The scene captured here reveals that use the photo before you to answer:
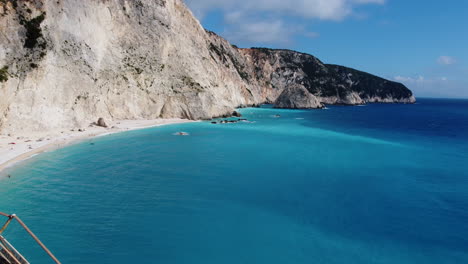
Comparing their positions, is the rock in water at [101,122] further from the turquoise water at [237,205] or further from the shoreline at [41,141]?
the turquoise water at [237,205]

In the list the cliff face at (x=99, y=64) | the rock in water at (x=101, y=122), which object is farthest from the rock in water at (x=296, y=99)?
the rock in water at (x=101, y=122)

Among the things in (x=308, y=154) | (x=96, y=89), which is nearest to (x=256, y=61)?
(x=96, y=89)

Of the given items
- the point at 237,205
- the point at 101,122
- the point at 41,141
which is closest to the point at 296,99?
the point at 101,122

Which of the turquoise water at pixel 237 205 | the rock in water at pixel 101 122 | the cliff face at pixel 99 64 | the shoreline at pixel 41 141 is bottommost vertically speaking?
the turquoise water at pixel 237 205

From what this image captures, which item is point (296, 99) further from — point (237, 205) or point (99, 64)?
point (237, 205)

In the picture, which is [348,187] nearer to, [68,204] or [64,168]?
[68,204]

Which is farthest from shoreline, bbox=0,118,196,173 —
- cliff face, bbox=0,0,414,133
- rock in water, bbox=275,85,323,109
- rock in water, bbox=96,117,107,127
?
rock in water, bbox=275,85,323,109
